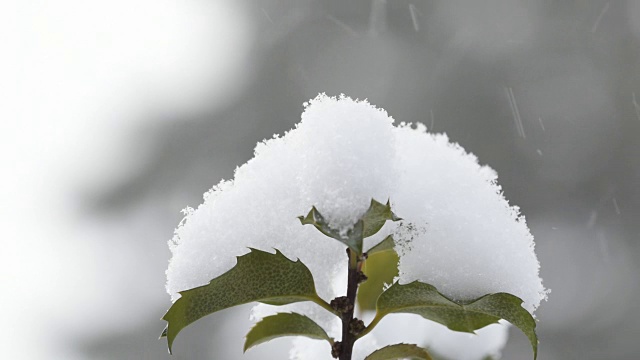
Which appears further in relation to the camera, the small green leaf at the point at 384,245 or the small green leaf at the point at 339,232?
the small green leaf at the point at 384,245

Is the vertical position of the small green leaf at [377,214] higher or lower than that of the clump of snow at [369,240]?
lower

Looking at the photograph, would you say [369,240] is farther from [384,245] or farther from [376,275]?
[376,275]

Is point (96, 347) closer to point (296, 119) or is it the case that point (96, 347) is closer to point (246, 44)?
point (296, 119)

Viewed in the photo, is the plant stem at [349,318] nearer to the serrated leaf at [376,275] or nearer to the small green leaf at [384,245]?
the small green leaf at [384,245]

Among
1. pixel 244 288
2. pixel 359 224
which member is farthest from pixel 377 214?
pixel 244 288

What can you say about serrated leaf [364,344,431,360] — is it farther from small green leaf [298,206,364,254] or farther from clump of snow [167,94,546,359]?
small green leaf [298,206,364,254]

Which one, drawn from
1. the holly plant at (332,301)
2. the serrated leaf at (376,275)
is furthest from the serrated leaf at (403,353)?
the serrated leaf at (376,275)

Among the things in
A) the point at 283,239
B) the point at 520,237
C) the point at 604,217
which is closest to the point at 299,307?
the point at 283,239

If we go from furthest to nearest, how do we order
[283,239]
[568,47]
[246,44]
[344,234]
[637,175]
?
[246,44]
[568,47]
[637,175]
[283,239]
[344,234]
